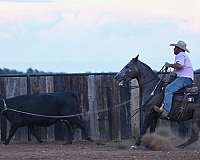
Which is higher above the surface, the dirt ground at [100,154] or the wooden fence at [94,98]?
the wooden fence at [94,98]

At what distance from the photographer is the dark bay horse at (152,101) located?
17234 millimetres

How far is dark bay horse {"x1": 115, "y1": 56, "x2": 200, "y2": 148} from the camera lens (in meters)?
17.2

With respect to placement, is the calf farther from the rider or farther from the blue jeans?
the blue jeans

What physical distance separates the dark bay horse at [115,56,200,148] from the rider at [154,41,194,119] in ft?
0.68

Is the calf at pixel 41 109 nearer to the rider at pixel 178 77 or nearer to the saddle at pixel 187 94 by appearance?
the rider at pixel 178 77

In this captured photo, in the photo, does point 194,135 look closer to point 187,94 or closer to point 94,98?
point 187,94

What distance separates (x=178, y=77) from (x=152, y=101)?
3.05 feet

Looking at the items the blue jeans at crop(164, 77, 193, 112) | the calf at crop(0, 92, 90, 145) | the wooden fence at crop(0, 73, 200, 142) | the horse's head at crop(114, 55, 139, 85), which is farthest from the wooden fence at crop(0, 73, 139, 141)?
the blue jeans at crop(164, 77, 193, 112)

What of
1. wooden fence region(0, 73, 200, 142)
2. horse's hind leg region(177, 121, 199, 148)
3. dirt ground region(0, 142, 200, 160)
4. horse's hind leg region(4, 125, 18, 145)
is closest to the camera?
dirt ground region(0, 142, 200, 160)

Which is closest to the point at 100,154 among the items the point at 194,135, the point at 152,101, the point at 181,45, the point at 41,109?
the point at 152,101

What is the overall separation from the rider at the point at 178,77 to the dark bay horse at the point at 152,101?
0.21m

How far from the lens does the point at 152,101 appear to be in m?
17.5

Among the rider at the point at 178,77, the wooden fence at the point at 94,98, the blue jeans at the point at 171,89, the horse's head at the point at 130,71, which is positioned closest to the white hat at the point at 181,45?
the rider at the point at 178,77

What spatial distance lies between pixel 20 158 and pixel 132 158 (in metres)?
2.31
